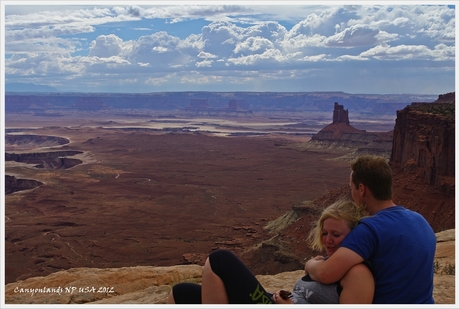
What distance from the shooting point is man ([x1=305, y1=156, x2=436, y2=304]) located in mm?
4168

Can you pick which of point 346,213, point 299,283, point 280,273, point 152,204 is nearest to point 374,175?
point 346,213

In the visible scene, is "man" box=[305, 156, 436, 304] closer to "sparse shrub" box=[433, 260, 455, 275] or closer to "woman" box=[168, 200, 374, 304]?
"woman" box=[168, 200, 374, 304]

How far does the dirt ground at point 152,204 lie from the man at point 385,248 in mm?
23843

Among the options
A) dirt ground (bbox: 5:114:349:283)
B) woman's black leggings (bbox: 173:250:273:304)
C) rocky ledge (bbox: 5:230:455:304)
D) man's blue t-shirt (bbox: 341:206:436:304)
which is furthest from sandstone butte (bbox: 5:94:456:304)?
dirt ground (bbox: 5:114:349:283)

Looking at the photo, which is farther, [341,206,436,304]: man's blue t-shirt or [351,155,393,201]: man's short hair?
[351,155,393,201]: man's short hair

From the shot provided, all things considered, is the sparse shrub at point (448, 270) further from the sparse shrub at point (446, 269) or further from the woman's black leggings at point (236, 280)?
the woman's black leggings at point (236, 280)

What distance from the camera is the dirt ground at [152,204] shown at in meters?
30.2

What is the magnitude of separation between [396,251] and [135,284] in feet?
22.7

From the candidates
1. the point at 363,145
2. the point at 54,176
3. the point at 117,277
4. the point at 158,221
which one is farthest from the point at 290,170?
the point at 117,277

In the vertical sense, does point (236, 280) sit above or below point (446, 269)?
above

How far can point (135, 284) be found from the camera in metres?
10.2

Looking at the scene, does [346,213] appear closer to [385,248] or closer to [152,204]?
[385,248]

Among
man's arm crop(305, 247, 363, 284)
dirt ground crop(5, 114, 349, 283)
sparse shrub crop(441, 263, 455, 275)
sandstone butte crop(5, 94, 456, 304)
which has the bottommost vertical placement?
dirt ground crop(5, 114, 349, 283)

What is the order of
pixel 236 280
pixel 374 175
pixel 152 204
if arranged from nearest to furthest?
1. pixel 374 175
2. pixel 236 280
3. pixel 152 204
